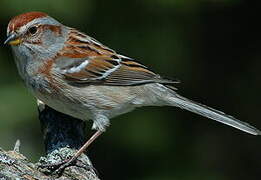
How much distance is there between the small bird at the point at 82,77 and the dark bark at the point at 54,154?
0.38 ft

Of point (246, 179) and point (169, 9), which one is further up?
point (169, 9)

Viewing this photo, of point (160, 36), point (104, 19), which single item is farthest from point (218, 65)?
point (104, 19)

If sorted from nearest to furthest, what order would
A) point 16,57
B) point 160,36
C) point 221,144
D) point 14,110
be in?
point 16,57 → point 14,110 → point 160,36 → point 221,144

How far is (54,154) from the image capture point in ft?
16.2

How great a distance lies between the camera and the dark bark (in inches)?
168

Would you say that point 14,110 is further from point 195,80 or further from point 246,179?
point 246,179

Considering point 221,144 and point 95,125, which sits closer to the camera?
point 95,125

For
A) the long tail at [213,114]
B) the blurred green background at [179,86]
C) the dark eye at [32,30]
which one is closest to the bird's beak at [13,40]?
the dark eye at [32,30]

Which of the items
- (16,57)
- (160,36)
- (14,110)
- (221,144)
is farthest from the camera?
(221,144)

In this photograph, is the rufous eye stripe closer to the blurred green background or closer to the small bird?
the small bird

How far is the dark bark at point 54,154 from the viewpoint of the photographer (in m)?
4.26

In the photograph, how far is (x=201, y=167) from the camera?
6.25 metres

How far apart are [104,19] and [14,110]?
1.12m

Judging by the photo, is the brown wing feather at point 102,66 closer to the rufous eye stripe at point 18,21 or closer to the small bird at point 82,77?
the small bird at point 82,77
